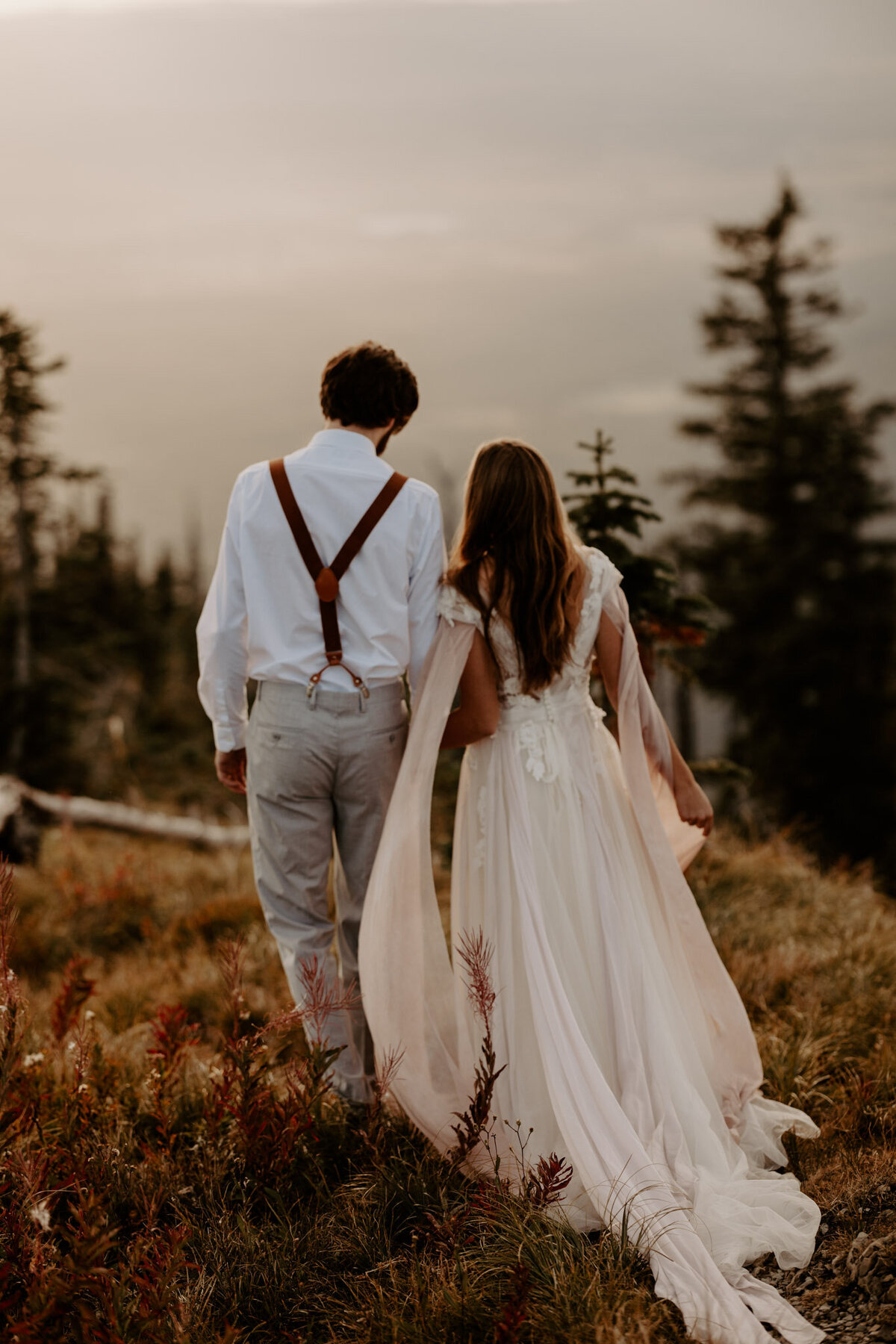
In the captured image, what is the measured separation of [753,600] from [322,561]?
18918 mm

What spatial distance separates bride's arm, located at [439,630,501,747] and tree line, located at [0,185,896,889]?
42.1 ft

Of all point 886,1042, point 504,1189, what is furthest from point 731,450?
point 504,1189

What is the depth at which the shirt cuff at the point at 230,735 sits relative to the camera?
3.70m

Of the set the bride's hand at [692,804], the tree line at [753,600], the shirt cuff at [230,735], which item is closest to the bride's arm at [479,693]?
the bride's hand at [692,804]

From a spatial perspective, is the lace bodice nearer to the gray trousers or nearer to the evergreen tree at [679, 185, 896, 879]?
the gray trousers

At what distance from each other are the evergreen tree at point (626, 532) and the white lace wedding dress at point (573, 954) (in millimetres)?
1659

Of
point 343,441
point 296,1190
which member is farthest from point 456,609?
point 296,1190

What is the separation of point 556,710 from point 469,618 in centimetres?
46

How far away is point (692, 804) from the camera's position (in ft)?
11.9

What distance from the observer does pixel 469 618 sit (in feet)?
11.2

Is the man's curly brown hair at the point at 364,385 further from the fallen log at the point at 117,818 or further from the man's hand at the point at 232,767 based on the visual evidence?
the fallen log at the point at 117,818

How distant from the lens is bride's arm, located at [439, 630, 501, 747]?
3.43 meters

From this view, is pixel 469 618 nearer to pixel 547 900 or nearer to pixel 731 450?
pixel 547 900

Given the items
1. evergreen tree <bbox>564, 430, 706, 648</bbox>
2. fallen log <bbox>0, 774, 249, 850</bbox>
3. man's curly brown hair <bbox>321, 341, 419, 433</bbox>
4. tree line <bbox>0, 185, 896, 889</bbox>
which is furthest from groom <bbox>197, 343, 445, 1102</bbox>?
tree line <bbox>0, 185, 896, 889</bbox>
